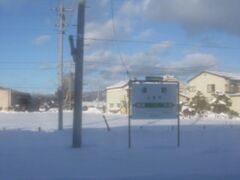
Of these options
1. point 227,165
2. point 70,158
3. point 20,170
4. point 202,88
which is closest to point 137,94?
point 70,158

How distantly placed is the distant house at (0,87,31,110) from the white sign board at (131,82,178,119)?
65.8 metres

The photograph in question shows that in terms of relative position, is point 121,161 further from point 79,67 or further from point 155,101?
point 79,67

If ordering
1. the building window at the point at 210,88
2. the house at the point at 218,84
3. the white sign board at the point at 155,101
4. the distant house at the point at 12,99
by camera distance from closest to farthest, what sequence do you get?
the white sign board at the point at 155,101 → the house at the point at 218,84 → the building window at the point at 210,88 → the distant house at the point at 12,99

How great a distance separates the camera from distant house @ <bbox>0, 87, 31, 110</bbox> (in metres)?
→ 87.2

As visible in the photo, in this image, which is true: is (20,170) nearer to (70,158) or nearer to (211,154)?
(70,158)

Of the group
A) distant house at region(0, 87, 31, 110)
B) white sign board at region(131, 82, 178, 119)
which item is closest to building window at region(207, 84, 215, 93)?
distant house at region(0, 87, 31, 110)

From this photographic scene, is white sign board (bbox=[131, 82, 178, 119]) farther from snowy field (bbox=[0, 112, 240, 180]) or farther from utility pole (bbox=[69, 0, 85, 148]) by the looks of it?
utility pole (bbox=[69, 0, 85, 148])

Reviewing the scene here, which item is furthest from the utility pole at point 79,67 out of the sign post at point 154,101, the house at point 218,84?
the house at point 218,84

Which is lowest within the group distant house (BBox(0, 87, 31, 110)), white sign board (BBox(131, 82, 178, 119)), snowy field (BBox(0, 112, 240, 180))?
snowy field (BBox(0, 112, 240, 180))

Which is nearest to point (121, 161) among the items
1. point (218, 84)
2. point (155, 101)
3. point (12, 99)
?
point (155, 101)

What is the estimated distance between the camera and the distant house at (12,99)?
87162 mm

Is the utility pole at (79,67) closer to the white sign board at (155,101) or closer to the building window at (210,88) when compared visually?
the white sign board at (155,101)

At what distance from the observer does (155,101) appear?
18.8m

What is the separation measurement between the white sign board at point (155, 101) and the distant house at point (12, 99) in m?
65.8
